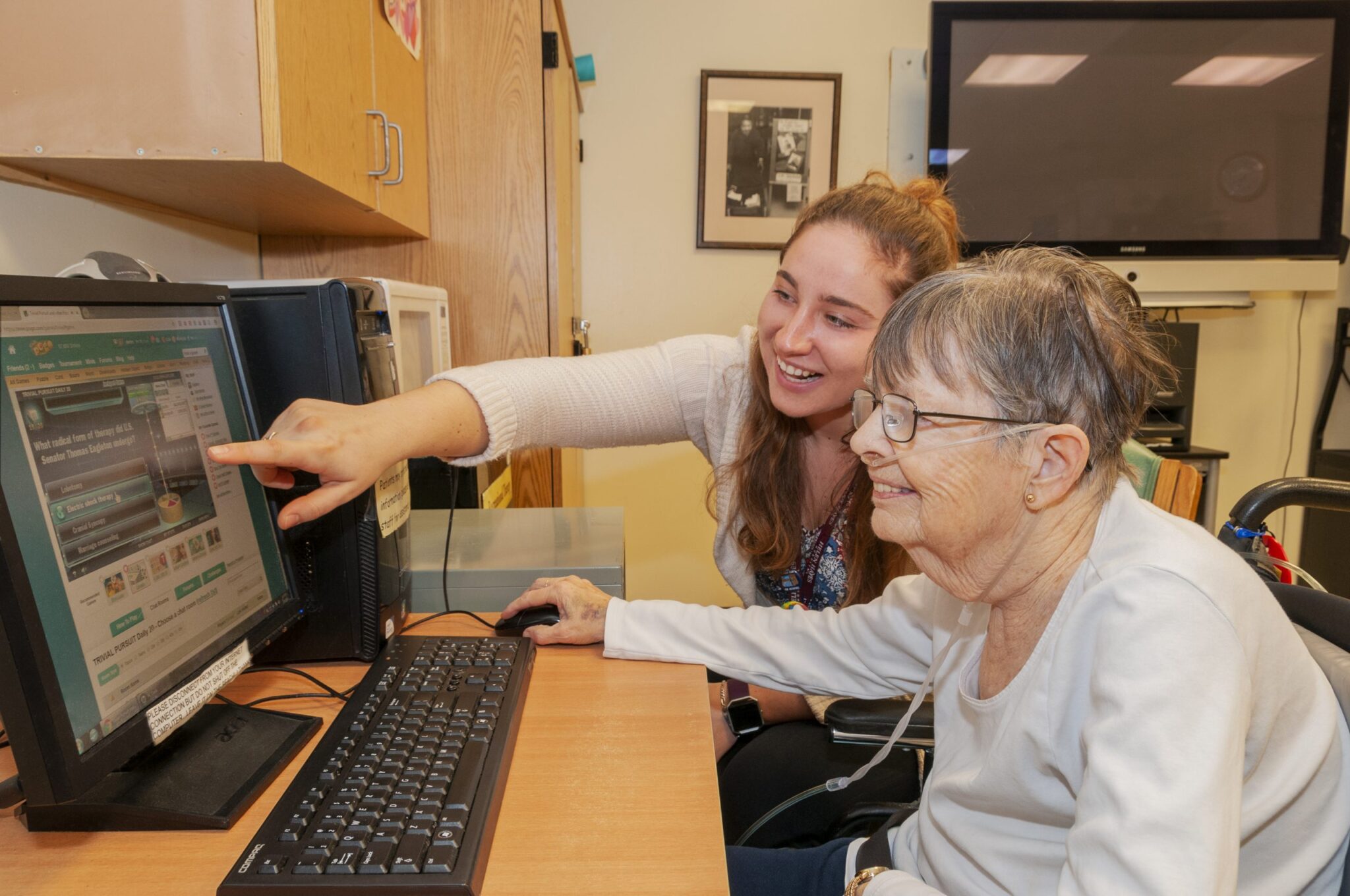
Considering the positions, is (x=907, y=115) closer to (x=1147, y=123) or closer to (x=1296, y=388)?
(x=1147, y=123)

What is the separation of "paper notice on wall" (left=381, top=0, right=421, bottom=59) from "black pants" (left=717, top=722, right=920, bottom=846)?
152 centimetres

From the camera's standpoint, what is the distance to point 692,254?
313cm

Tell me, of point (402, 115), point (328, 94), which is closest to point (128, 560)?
point (328, 94)

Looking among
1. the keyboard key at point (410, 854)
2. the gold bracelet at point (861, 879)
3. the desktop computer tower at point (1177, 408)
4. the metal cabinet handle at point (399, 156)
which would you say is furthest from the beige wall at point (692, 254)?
the keyboard key at point (410, 854)

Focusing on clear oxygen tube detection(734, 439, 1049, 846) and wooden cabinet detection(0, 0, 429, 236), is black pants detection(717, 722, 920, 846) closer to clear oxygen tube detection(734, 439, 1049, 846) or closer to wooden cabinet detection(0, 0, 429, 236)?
clear oxygen tube detection(734, 439, 1049, 846)

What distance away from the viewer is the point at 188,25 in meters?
1.08

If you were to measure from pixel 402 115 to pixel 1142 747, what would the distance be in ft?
6.09

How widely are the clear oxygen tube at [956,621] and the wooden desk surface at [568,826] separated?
216mm

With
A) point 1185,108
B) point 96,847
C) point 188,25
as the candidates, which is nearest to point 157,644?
point 96,847

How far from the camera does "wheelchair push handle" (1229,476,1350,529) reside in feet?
3.03

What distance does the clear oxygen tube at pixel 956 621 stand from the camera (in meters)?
0.68

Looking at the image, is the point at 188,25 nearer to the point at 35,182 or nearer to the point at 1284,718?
the point at 35,182

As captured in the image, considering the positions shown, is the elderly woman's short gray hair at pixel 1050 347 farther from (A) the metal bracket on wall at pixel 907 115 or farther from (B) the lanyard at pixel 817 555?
(A) the metal bracket on wall at pixel 907 115

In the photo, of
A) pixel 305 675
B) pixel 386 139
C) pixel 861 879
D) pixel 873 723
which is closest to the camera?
pixel 861 879
